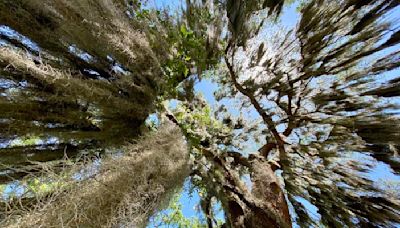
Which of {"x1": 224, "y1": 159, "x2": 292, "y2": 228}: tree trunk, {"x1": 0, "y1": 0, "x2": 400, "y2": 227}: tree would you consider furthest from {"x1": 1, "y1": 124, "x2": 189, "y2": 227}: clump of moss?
{"x1": 224, "y1": 159, "x2": 292, "y2": 228}: tree trunk

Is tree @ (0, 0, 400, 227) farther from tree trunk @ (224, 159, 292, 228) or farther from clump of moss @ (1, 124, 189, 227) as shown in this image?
clump of moss @ (1, 124, 189, 227)

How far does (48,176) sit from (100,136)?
1086 mm

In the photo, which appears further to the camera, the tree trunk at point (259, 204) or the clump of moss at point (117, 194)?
the tree trunk at point (259, 204)

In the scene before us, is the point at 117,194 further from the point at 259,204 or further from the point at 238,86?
the point at 238,86

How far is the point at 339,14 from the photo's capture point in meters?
3.14

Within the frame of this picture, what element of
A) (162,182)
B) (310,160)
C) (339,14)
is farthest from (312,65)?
(162,182)

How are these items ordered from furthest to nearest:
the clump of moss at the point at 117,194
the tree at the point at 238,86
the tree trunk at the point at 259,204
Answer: the tree trunk at the point at 259,204
the tree at the point at 238,86
the clump of moss at the point at 117,194

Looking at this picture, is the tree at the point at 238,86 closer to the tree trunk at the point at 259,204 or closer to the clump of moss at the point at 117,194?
the tree trunk at the point at 259,204

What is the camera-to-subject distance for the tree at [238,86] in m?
2.09

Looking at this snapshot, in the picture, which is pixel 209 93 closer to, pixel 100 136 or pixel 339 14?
pixel 339 14

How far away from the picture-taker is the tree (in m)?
2.09

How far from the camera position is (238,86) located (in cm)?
393

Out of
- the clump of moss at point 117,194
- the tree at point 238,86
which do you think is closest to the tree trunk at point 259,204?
the tree at point 238,86

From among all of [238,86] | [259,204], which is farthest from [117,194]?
[238,86]
